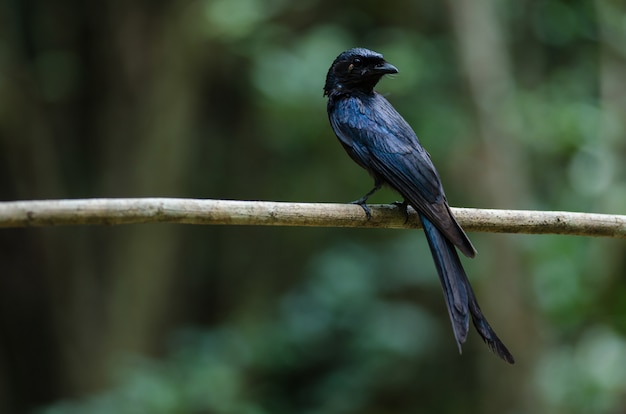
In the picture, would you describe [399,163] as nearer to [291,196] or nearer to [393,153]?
[393,153]

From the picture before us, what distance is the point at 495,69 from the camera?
20.5 ft

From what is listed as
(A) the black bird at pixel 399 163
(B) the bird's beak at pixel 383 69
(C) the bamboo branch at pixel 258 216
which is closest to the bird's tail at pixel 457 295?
(A) the black bird at pixel 399 163

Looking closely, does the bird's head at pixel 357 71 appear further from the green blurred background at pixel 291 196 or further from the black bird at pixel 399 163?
the green blurred background at pixel 291 196

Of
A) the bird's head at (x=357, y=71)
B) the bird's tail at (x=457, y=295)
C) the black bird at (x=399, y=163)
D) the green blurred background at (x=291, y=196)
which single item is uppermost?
the bird's head at (x=357, y=71)

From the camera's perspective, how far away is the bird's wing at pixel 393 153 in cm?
344

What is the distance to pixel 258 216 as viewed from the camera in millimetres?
2854

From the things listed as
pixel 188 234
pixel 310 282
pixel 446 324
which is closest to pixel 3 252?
pixel 188 234

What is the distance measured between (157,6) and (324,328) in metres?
3.44

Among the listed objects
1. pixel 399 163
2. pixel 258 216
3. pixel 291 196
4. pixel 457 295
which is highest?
pixel 258 216

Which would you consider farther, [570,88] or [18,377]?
[18,377]

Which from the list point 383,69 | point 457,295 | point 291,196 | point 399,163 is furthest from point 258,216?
point 291,196

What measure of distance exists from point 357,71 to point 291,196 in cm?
391

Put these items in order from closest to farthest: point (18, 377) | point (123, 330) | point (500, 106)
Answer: point (500, 106), point (123, 330), point (18, 377)

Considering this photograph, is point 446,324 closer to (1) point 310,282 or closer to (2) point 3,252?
(1) point 310,282
